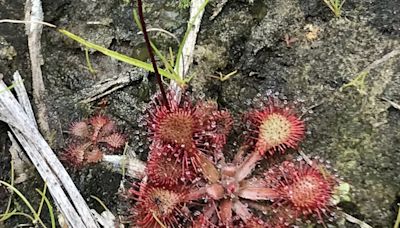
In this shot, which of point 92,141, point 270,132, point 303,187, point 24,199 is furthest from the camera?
point 92,141

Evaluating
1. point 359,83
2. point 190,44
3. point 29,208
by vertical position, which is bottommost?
point 29,208

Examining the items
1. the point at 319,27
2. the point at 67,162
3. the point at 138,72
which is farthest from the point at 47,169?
the point at 319,27

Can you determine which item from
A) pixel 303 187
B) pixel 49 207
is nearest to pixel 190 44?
pixel 303 187

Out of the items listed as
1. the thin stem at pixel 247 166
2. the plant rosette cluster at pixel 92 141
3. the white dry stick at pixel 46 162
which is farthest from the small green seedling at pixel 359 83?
the white dry stick at pixel 46 162

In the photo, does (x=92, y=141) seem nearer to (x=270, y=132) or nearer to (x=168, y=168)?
(x=168, y=168)

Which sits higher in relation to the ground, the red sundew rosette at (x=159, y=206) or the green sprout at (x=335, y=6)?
the green sprout at (x=335, y=6)

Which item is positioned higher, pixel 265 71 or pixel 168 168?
pixel 265 71

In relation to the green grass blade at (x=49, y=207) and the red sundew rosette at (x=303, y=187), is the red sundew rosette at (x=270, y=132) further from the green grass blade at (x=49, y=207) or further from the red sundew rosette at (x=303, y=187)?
the green grass blade at (x=49, y=207)
